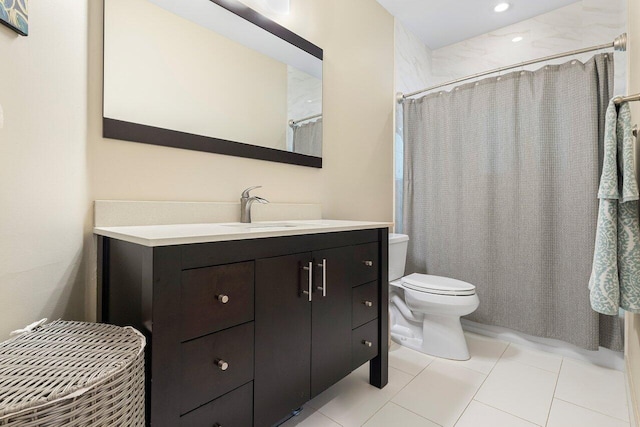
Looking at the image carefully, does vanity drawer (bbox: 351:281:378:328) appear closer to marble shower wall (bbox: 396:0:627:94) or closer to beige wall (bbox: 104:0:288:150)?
beige wall (bbox: 104:0:288:150)

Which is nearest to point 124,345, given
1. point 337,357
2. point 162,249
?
point 162,249

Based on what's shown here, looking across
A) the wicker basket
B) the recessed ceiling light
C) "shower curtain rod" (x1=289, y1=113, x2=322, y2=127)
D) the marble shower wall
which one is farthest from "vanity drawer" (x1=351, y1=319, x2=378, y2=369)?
the recessed ceiling light

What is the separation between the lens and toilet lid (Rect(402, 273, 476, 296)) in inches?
73.2

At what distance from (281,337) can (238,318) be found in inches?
8.1

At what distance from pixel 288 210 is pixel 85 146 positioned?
946mm

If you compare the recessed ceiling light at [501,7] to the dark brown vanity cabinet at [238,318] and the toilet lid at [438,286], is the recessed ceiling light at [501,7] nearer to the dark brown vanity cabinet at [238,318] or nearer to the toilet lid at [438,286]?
the toilet lid at [438,286]

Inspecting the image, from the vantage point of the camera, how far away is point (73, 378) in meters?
0.63

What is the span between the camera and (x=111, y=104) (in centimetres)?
117

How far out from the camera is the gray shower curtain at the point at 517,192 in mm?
1812

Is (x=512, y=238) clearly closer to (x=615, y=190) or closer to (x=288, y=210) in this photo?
(x=615, y=190)

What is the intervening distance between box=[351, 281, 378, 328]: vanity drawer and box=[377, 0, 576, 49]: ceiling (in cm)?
217

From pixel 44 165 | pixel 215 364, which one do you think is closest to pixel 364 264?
pixel 215 364

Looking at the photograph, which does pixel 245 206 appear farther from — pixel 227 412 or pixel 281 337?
pixel 227 412

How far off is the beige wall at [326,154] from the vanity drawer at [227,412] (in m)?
0.58
